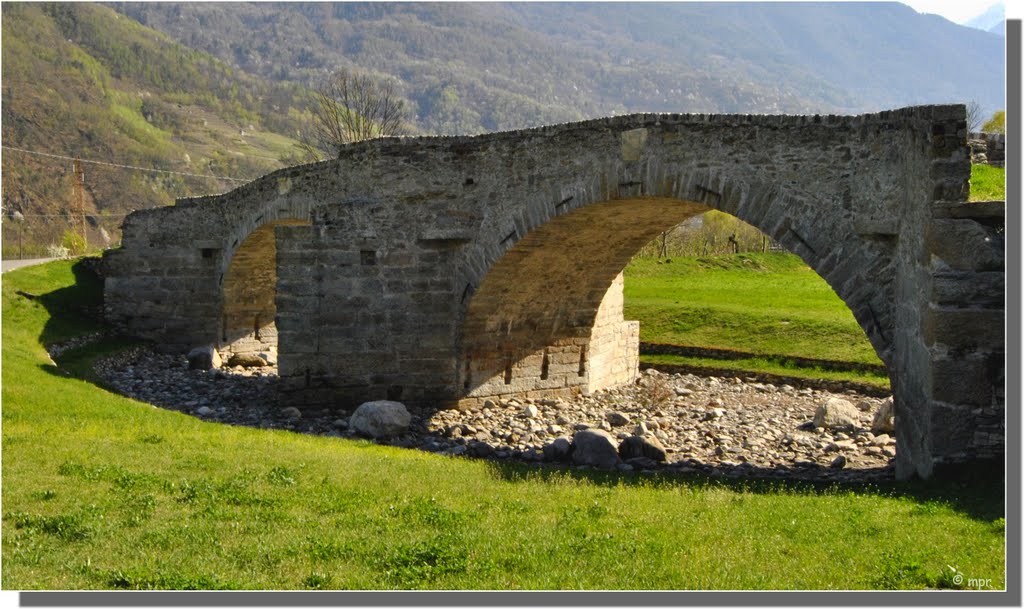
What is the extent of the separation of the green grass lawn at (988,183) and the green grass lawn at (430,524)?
249 centimetres

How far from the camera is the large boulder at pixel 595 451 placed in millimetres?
12086

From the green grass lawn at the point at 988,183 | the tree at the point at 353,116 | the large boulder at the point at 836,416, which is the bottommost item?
the large boulder at the point at 836,416

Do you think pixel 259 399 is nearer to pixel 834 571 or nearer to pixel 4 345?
pixel 4 345

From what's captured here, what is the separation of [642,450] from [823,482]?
2501 millimetres

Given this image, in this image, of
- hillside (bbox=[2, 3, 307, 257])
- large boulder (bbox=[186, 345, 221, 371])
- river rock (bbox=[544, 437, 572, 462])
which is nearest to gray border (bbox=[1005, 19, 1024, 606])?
river rock (bbox=[544, 437, 572, 462])

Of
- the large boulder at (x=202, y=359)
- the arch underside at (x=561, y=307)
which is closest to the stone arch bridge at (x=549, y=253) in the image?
the arch underside at (x=561, y=307)

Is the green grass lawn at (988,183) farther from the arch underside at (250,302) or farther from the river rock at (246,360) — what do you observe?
the river rock at (246,360)

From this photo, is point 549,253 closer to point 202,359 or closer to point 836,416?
point 836,416

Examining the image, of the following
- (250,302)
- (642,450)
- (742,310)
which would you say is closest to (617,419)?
(642,450)

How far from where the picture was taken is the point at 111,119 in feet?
245

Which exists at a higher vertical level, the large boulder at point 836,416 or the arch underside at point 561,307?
the arch underside at point 561,307

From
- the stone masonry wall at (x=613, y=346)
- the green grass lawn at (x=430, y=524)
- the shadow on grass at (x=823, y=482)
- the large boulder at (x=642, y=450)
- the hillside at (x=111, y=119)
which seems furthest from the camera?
the hillside at (x=111, y=119)

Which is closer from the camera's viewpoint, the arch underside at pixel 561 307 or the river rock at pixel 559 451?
the river rock at pixel 559 451

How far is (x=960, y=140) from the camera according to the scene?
887 cm
